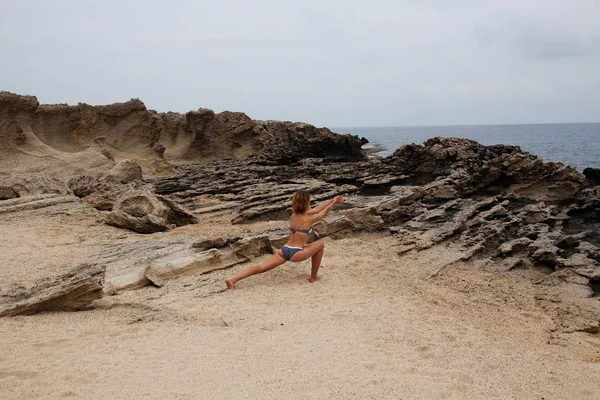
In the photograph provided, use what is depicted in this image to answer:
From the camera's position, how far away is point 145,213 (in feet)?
35.9

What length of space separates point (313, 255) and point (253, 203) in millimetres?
5661

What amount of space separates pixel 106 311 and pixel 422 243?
5.66 m

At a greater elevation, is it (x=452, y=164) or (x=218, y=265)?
(x=452, y=164)

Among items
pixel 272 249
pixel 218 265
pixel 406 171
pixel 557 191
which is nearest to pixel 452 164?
pixel 406 171

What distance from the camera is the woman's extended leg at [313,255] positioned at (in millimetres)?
→ 7105

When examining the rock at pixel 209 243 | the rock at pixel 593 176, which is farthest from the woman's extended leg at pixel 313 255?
the rock at pixel 593 176

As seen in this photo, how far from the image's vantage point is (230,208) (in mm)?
13164

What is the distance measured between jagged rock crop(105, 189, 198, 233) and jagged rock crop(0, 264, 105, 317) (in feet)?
14.7

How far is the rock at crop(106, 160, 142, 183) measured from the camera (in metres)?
15.6

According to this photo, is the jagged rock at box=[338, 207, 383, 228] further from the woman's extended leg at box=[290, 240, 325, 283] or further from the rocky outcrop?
the rocky outcrop

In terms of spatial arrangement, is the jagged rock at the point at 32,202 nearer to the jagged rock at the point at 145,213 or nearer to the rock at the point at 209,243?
the jagged rock at the point at 145,213

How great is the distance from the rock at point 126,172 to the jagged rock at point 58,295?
9719 millimetres

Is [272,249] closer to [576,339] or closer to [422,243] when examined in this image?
[422,243]

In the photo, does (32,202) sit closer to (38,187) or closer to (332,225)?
(38,187)
